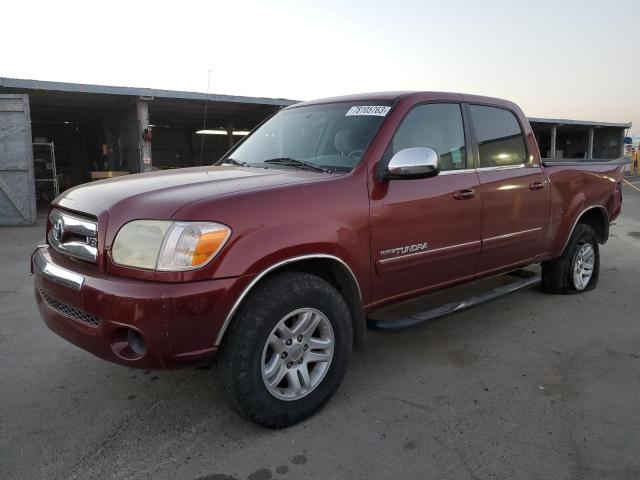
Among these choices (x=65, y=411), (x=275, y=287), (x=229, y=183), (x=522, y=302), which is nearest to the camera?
(x=275, y=287)

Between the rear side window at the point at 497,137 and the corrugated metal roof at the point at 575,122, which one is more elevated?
the corrugated metal roof at the point at 575,122

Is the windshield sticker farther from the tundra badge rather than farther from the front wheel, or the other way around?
the front wheel

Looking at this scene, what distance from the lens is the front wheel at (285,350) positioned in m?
2.51

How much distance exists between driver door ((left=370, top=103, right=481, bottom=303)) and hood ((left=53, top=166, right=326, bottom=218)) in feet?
1.74

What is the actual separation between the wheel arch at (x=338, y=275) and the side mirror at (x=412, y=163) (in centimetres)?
64

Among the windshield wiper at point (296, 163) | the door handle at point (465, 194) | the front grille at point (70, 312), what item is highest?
the windshield wiper at point (296, 163)

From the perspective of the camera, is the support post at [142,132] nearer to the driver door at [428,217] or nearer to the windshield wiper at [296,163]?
the windshield wiper at [296,163]

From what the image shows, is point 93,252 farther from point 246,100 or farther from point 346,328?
point 246,100

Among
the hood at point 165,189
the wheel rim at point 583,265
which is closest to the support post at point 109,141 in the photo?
the hood at point 165,189

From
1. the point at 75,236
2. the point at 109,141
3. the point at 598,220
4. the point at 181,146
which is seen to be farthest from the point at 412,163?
the point at 181,146

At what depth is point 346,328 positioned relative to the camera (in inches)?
115

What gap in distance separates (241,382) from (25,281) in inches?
186

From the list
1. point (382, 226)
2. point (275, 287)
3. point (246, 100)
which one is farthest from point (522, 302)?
point (246, 100)

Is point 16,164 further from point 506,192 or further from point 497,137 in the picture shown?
point 506,192
